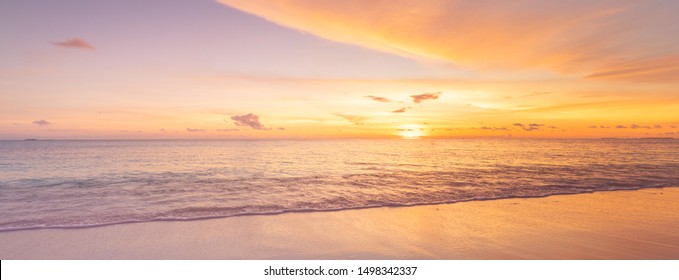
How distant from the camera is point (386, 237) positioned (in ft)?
25.9

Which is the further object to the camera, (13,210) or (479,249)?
(13,210)

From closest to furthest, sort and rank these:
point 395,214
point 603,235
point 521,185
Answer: point 603,235 < point 395,214 < point 521,185

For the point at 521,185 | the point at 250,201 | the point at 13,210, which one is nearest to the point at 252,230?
the point at 250,201

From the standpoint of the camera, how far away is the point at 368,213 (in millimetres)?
10438

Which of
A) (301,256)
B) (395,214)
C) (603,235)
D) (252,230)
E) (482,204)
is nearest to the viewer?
(301,256)

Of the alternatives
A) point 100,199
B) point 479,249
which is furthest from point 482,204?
point 100,199

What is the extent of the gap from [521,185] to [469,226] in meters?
8.92

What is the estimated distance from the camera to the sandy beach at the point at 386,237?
6.95 metres

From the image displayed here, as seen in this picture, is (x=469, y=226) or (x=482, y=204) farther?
(x=482, y=204)

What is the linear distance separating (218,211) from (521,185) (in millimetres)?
12932

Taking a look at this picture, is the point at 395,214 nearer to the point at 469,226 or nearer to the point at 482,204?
the point at 469,226

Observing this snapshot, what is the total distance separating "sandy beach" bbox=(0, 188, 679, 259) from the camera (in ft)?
22.8

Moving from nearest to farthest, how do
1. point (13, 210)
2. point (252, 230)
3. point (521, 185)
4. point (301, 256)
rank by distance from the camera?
point (301, 256) → point (252, 230) → point (13, 210) → point (521, 185)

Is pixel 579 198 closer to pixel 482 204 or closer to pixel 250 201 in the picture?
pixel 482 204
